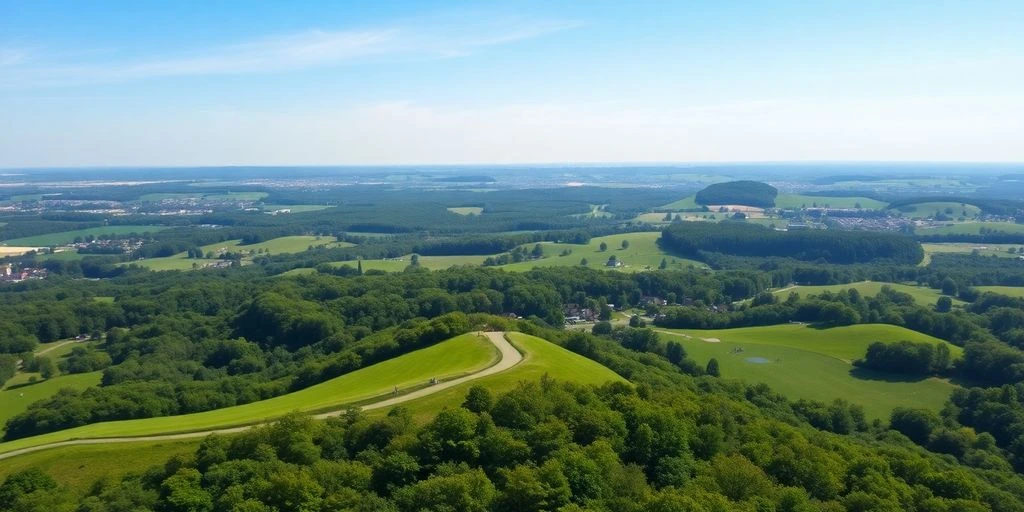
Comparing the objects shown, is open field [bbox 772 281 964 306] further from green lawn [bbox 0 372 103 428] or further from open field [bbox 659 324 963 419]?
green lawn [bbox 0 372 103 428]

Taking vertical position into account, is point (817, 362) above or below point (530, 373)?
below

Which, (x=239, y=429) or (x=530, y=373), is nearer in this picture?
(x=239, y=429)

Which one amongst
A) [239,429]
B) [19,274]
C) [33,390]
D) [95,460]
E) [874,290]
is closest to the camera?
[95,460]

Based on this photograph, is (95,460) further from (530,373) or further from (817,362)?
(817,362)

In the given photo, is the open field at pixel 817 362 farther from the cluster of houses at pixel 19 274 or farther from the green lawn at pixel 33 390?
the cluster of houses at pixel 19 274

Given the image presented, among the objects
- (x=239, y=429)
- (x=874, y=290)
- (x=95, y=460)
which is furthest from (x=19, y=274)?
(x=874, y=290)

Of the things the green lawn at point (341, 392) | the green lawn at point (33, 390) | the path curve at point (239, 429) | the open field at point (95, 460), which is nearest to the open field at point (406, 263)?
the green lawn at point (33, 390)
